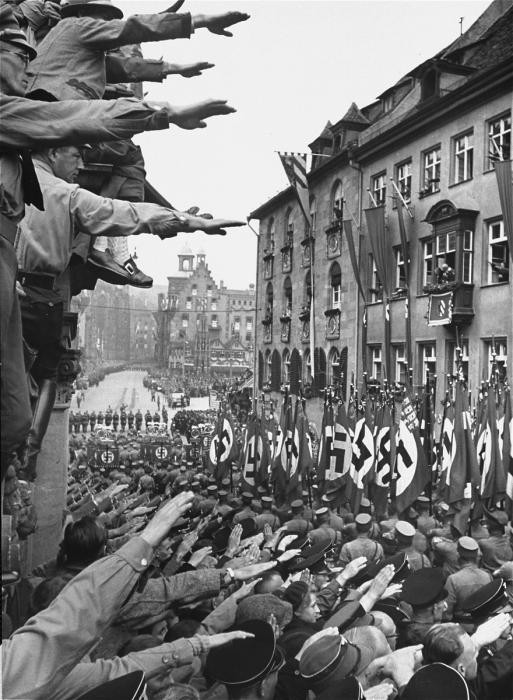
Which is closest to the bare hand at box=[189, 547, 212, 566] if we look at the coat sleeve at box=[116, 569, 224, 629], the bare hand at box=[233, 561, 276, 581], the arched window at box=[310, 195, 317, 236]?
the bare hand at box=[233, 561, 276, 581]

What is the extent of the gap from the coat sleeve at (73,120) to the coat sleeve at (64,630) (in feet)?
7.29

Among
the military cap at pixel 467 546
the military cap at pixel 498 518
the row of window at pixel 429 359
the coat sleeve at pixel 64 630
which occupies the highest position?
the row of window at pixel 429 359

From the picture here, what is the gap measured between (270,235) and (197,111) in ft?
117

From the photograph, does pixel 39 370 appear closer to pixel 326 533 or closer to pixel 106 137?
pixel 106 137

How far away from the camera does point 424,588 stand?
5.48m

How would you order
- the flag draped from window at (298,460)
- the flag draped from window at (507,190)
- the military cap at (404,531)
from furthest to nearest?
the flag draped from window at (507,190) < the flag draped from window at (298,460) < the military cap at (404,531)

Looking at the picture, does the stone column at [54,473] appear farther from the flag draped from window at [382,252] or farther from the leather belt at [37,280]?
the flag draped from window at [382,252]

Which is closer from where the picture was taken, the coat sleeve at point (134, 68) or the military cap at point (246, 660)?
the military cap at point (246, 660)

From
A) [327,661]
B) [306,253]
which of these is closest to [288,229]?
[306,253]

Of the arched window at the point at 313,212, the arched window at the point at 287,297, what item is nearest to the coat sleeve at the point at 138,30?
the arched window at the point at 313,212

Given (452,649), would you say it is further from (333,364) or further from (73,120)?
(333,364)

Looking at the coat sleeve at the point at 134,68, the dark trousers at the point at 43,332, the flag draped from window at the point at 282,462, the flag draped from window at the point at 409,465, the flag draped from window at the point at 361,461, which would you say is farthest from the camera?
the flag draped from window at the point at 282,462

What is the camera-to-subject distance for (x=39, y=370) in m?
6.02

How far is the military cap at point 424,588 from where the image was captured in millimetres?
5324
